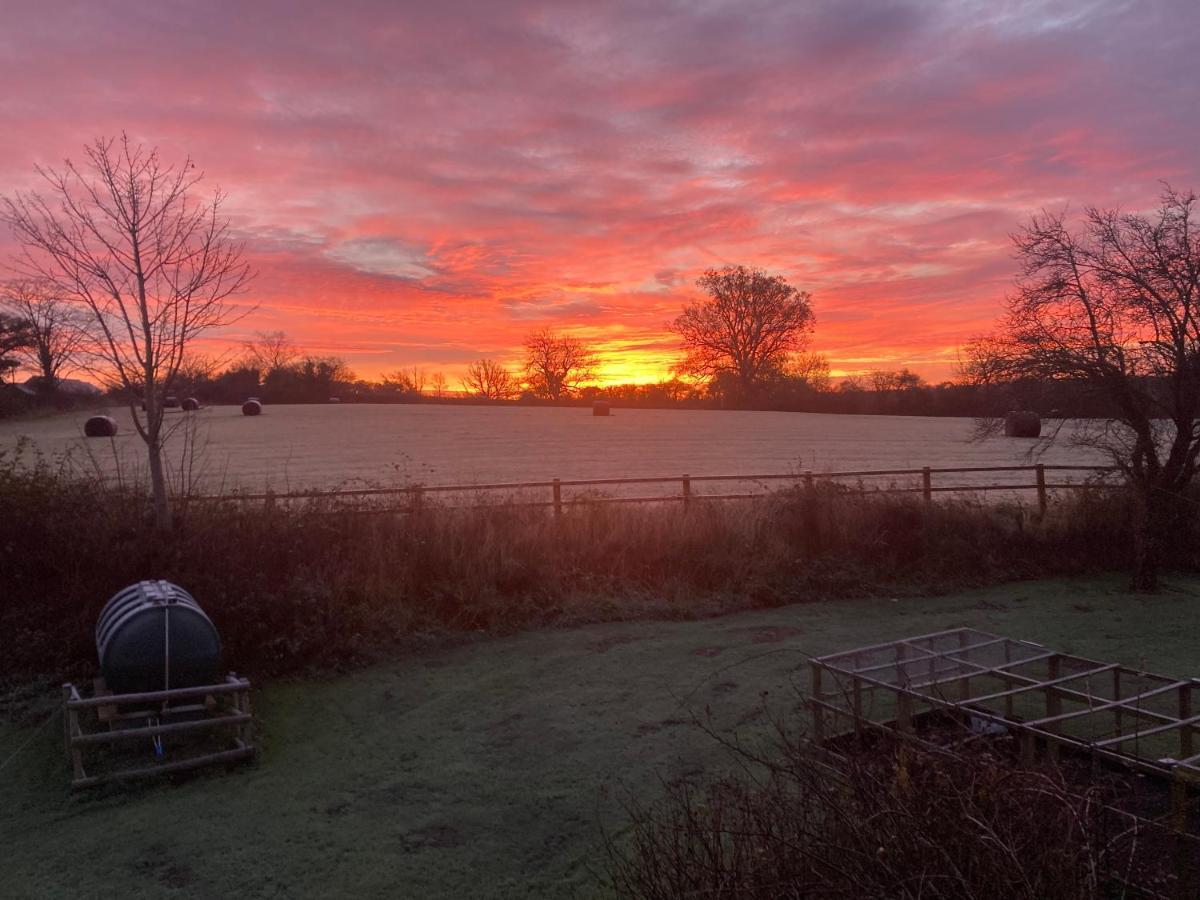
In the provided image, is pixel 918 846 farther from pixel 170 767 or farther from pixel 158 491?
pixel 158 491

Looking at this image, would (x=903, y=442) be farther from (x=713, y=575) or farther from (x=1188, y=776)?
(x=1188, y=776)

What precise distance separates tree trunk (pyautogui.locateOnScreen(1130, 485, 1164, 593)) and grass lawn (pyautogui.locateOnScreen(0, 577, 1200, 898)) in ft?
7.25

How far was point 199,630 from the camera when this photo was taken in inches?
357

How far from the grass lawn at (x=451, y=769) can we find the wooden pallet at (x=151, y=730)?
0.76 ft

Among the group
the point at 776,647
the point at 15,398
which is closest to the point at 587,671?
the point at 776,647

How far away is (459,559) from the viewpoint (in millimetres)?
13758

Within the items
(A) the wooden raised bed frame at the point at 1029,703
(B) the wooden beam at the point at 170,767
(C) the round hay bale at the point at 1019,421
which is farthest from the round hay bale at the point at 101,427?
(A) the wooden raised bed frame at the point at 1029,703

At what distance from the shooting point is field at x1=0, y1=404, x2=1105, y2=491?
28375 millimetres

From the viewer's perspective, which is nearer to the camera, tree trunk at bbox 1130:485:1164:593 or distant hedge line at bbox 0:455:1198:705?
distant hedge line at bbox 0:455:1198:705

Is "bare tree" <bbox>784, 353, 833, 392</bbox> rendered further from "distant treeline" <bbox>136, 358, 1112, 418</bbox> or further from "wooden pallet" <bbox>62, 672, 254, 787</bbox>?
"wooden pallet" <bbox>62, 672, 254, 787</bbox>

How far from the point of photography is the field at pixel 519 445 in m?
28.4

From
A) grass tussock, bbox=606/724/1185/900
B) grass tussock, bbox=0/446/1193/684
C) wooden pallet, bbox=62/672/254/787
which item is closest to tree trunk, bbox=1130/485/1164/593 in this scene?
grass tussock, bbox=0/446/1193/684

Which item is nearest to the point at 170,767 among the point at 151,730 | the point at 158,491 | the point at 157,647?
the point at 151,730

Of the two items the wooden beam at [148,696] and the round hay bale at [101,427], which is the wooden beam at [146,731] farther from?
the round hay bale at [101,427]
